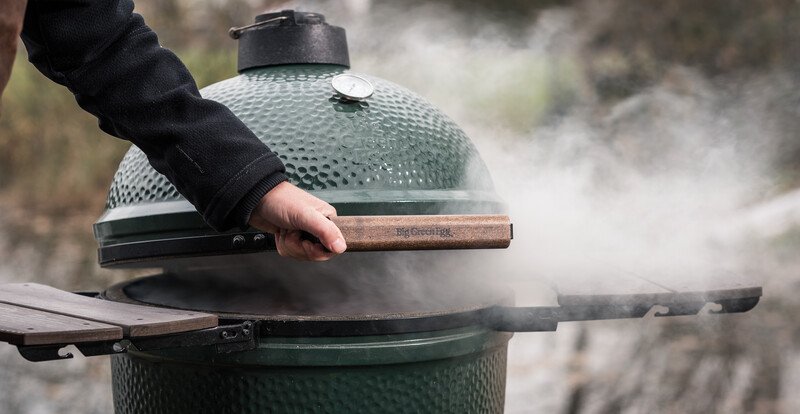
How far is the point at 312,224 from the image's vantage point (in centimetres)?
130

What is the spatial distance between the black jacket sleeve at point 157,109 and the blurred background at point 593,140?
1.92 m

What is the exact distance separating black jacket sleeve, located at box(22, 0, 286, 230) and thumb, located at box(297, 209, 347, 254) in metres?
0.10

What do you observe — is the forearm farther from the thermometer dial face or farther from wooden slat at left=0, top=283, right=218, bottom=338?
the thermometer dial face

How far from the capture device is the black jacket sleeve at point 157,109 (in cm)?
133

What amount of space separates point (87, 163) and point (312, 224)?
549cm

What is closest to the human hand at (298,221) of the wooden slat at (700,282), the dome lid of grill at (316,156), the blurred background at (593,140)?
the dome lid of grill at (316,156)

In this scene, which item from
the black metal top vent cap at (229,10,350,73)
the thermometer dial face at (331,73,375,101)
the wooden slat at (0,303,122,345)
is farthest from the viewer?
the black metal top vent cap at (229,10,350,73)

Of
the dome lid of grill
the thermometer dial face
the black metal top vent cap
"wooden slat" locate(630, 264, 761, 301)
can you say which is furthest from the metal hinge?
"wooden slat" locate(630, 264, 761, 301)

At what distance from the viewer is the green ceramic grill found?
5.16ft

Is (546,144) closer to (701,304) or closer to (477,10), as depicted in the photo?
(701,304)

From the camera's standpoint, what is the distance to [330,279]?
1.84 meters

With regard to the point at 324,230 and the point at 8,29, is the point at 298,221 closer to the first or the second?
the point at 324,230

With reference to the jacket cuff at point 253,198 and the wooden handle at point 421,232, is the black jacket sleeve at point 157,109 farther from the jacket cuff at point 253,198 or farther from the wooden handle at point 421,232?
the wooden handle at point 421,232

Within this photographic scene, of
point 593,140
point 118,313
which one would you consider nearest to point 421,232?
point 118,313
